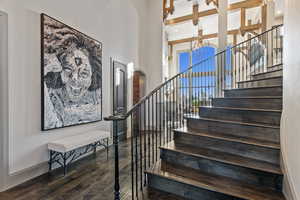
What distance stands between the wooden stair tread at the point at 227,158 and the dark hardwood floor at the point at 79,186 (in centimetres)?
65

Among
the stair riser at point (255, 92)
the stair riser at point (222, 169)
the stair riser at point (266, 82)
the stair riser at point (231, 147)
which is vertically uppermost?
the stair riser at point (266, 82)

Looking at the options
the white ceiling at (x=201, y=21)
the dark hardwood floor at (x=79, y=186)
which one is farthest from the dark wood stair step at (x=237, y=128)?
the white ceiling at (x=201, y=21)

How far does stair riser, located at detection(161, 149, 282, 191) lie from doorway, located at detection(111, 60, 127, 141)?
8.64 ft

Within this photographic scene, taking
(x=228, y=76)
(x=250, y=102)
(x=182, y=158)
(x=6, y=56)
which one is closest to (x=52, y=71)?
(x=6, y=56)

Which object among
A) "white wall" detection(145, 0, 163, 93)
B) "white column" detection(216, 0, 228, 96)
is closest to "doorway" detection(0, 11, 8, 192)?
"white wall" detection(145, 0, 163, 93)

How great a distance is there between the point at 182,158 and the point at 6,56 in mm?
2843

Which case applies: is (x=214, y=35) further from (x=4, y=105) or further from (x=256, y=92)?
(x=4, y=105)

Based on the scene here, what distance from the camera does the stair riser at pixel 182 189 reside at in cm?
178

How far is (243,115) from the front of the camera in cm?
271

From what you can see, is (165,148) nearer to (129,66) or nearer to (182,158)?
(182,158)

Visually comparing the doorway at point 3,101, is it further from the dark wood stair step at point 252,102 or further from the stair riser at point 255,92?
the stair riser at point 255,92

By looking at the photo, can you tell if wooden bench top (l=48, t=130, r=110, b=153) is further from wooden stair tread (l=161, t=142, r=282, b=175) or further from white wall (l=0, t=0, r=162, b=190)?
wooden stair tread (l=161, t=142, r=282, b=175)

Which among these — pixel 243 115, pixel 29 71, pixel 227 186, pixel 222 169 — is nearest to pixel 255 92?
pixel 243 115

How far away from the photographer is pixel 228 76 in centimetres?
516
